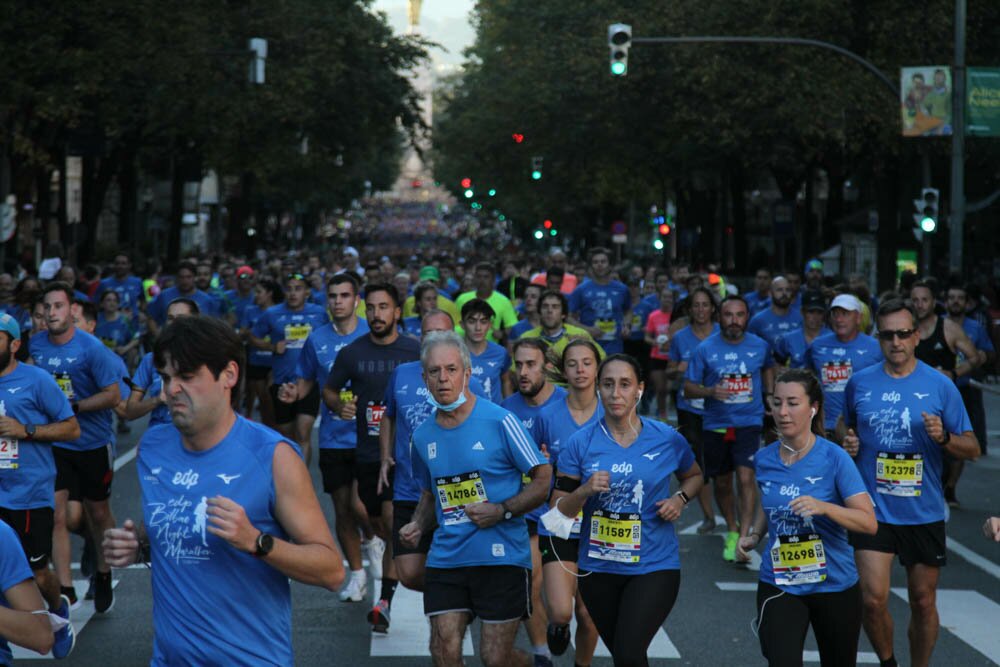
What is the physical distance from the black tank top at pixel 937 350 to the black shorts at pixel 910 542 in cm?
594

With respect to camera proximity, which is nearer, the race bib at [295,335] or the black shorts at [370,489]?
the black shorts at [370,489]

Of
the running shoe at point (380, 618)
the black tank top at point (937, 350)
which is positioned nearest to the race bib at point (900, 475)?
the running shoe at point (380, 618)

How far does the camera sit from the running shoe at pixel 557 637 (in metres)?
7.85

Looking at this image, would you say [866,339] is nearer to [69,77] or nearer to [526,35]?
[69,77]

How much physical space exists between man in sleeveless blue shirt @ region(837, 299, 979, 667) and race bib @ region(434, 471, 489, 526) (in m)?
2.00

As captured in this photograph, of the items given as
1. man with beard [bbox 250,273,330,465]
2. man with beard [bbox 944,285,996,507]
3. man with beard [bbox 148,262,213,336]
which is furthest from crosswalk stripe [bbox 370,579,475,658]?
man with beard [bbox 148,262,213,336]

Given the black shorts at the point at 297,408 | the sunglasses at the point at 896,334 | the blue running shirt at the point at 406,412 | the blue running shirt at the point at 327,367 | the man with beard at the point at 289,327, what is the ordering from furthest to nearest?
the man with beard at the point at 289,327 < the black shorts at the point at 297,408 < the blue running shirt at the point at 327,367 < the blue running shirt at the point at 406,412 < the sunglasses at the point at 896,334

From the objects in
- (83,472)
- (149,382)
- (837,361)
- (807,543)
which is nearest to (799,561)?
(807,543)

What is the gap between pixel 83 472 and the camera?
33.9 ft

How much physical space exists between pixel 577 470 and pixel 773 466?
2.70 ft

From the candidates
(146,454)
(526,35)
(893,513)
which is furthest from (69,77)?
(526,35)

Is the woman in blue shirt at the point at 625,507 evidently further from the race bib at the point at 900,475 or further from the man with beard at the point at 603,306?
the man with beard at the point at 603,306

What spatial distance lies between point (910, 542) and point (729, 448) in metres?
4.17

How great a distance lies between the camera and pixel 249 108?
36.0 m
